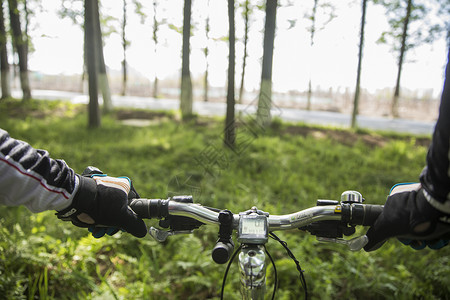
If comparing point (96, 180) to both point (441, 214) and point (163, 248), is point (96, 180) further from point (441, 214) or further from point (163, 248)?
point (163, 248)

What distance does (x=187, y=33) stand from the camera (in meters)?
11.2

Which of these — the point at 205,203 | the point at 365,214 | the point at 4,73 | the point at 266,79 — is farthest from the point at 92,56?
the point at 4,73

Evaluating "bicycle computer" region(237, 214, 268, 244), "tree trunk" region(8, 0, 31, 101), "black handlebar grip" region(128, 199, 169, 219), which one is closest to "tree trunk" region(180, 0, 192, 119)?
"tree trunk" region(8, 0, 31, 101)

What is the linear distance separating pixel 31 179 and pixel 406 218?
5.10 ft

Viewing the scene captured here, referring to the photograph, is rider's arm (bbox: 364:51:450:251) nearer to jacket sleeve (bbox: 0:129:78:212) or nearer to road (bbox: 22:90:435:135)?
jacket sleeve (bbox: 0:129:78:212)

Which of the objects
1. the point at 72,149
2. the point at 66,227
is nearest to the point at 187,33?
the point at 72,149

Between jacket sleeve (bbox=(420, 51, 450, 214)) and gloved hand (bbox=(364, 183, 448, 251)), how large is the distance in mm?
51

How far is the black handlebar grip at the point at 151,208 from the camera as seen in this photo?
4.89 ft

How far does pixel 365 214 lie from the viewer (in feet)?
4.50

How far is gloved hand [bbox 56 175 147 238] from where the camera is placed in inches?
54.9

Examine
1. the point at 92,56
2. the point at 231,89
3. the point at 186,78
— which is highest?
the point at 92,56

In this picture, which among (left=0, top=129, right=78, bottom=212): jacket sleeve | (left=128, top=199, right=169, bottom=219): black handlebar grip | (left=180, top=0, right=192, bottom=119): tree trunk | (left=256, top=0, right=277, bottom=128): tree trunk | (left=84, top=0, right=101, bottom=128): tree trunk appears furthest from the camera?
(left=180, top=0, right=192, bottom=119): tree trunk

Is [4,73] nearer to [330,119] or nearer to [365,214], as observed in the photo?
[330,119]

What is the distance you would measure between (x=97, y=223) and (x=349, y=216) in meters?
1.19
